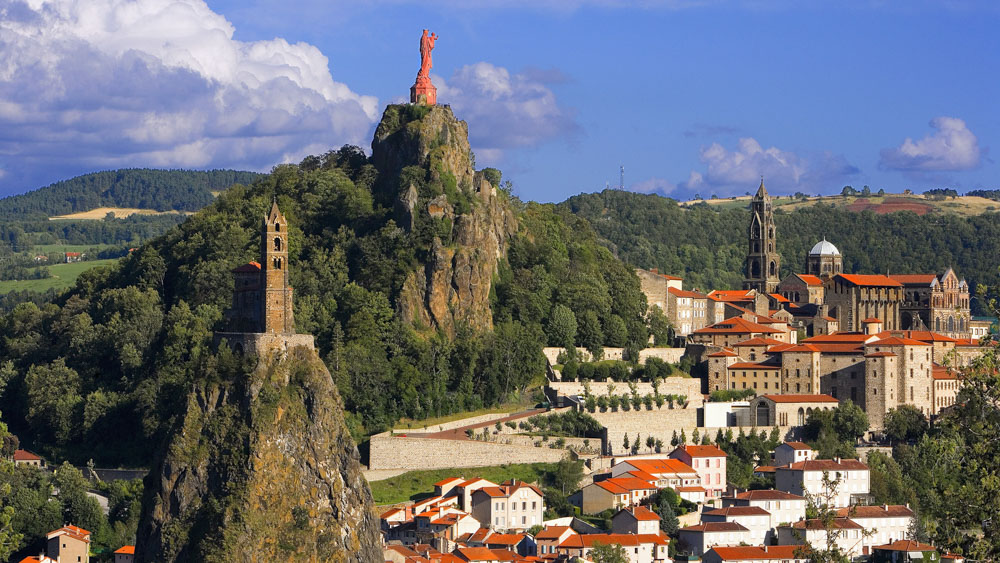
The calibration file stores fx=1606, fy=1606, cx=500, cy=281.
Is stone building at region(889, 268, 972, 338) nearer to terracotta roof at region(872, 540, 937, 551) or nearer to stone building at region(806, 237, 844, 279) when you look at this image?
stone building at region(806, 237, 844, 279)

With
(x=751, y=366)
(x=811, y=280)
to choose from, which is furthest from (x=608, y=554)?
(x=811, y=280)

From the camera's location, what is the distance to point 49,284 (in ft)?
528

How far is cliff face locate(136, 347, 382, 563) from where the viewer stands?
204ft

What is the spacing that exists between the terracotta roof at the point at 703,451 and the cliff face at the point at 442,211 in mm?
13046

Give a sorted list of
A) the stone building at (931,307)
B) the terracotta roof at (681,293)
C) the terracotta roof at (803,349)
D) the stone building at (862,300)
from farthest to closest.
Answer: the stone building at (931,307) < the stone building at (862,300) < the terracotta roof at (681,293) < the terracotta roof at (803,349)

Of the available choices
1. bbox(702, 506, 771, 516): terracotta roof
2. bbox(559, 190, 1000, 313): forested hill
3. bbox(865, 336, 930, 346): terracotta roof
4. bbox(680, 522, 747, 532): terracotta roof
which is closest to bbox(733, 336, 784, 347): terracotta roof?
bbox(865, 336, 930, 346): terracotta roof

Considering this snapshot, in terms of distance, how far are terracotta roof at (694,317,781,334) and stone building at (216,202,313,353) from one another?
3135 cm

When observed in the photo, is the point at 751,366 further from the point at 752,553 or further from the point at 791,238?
the point at 791,238

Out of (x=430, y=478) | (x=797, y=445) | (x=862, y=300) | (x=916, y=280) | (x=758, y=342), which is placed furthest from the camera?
(x=916, y=280)

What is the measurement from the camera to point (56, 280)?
164m

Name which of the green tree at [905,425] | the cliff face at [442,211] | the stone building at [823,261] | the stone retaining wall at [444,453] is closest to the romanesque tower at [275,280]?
the stone retaining wall at [444,453]

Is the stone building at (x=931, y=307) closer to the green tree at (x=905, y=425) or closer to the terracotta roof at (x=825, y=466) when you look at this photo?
the green tree at (x=905, y=425)

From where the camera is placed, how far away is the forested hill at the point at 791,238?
15475 centimetres

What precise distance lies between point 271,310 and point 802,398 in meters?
32.7
